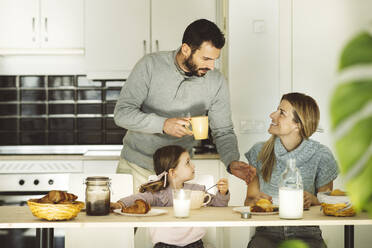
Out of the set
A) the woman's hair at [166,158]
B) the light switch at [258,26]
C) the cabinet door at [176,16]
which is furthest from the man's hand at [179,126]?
the cabinet door at [176,16]

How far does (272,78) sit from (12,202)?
2086mm

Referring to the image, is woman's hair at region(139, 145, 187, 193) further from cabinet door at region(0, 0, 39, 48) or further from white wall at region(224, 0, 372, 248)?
cabinet door at region(0, 0, 39, 48)

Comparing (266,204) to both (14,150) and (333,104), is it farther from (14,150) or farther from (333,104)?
(14,150)

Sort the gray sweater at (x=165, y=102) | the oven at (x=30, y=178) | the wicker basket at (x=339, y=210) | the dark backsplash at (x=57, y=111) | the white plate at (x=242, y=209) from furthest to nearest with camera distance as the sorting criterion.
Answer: the dark backsplash at (x=57, y=111), the oven at (x=30, y=178), the gray sweater at (x=165, y=102), the white plate at (x=242, y=209), the wicker basket at (x=339, y=210)

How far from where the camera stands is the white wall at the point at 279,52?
3467 millimetres

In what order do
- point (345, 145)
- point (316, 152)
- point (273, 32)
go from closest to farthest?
point (345, 145)
point (316, 152)
point (273, 32)

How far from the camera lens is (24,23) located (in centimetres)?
413

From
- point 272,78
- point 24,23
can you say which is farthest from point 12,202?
A: point 272,78

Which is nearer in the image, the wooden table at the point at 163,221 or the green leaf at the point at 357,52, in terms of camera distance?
the green leaf at the point at 357,52

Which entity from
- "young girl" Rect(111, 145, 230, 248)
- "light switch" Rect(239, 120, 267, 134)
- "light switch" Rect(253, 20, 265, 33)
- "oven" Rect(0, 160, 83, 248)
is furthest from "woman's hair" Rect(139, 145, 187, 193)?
"oven" Rect(0, 160, 83, 248)

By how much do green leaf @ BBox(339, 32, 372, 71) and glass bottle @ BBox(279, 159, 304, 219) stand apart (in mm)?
1581

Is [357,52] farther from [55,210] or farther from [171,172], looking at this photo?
[171,172]

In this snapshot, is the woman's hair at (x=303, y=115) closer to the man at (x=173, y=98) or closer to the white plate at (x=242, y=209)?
the man at (x=173, y=98)

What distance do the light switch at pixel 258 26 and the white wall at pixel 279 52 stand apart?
0.02 meters
